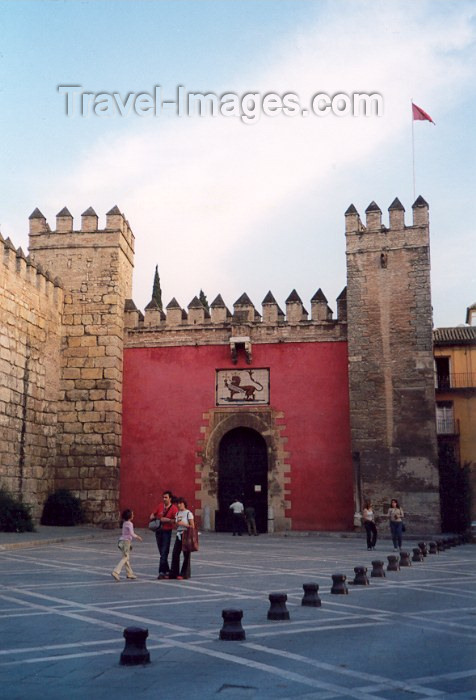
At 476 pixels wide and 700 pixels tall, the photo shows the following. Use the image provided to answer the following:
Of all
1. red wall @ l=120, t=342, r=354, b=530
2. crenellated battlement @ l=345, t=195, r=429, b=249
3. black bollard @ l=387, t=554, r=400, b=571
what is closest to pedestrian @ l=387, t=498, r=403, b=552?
red wall @ l=120, t=342, r=354, b=530

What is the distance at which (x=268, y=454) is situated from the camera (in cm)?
2028

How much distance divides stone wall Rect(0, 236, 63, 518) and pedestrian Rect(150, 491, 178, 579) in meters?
7.92

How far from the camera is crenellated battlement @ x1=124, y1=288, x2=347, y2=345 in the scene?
68.2ft

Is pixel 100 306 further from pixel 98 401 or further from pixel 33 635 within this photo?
pixel 33 635

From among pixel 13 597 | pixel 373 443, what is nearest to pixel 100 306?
pixel 373 443

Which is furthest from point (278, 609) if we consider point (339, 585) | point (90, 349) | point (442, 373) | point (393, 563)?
point (442, 373)

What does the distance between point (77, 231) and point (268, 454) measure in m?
8.48

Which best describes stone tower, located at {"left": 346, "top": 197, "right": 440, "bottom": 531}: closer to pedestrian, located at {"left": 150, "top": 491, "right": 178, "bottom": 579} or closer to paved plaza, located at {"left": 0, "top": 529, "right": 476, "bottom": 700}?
paved plaza, located at {"left": 0, "top": 529, "right": 476, "bottom": 700}

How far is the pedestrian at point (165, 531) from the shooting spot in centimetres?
990

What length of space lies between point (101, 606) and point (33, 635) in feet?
5.26

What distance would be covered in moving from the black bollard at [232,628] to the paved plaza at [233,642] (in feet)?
0.19

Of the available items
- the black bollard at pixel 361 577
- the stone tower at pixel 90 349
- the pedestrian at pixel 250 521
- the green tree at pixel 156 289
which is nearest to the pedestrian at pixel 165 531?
the black bollard at pixel 361 577

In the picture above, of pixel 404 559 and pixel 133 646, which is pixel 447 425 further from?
pixel 133 646

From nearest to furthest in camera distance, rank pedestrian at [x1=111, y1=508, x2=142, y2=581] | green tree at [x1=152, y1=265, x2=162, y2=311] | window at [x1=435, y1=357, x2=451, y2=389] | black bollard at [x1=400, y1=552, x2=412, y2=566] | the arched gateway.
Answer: pedestrian at [x1=111, y1=508, x2=142, y2=581] < black bollard at [x1=400, y1=552, x2=412, y2=566] < the arched gateway < window at [x1=435, y1=357, x2=451, y2=389] < green tree at [x1=152, y1=265, x2=162, y2=311]
